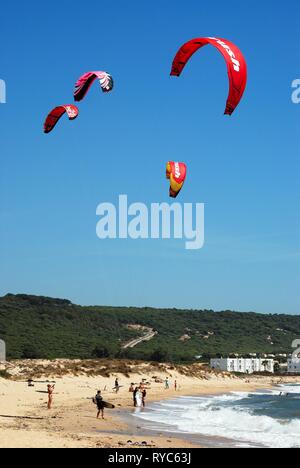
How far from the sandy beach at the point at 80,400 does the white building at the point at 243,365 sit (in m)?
7.51

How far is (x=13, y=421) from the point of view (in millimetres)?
18484

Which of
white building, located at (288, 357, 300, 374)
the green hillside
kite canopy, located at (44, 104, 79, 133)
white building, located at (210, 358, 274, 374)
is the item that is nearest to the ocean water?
kite canopy, located at (44, 104, 79, 133)

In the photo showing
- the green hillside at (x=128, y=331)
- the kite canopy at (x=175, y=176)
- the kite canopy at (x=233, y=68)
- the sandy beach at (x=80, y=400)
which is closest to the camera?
the kite canopy at (x=233, y=68)

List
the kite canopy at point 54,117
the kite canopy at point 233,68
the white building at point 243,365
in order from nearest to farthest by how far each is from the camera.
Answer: the kite canopy at point 233,68 → the kite canopy at point 54,117 → the white building at point 243,365

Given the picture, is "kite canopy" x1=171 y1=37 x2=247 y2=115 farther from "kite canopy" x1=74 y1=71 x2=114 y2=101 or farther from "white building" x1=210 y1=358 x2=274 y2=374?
"white building" x1=210 y1=358 x2=274 y2=374

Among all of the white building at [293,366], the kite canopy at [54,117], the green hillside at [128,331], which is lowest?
the white building at [293,366]

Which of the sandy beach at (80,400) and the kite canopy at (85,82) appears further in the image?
the kite canopy at (85,82)

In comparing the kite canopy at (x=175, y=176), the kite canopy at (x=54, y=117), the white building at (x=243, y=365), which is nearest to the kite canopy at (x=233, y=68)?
the kite canopy at (x=175, y=176)

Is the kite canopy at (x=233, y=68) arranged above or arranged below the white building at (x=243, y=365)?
above

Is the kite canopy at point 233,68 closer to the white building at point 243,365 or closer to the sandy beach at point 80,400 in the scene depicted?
the sandy beach at point 80,400

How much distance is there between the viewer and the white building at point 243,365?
69688 millimetres

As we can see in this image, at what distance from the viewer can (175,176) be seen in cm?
2062

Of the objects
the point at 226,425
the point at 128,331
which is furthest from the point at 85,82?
the point at 128,331

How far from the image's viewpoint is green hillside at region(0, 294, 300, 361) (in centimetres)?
6003
